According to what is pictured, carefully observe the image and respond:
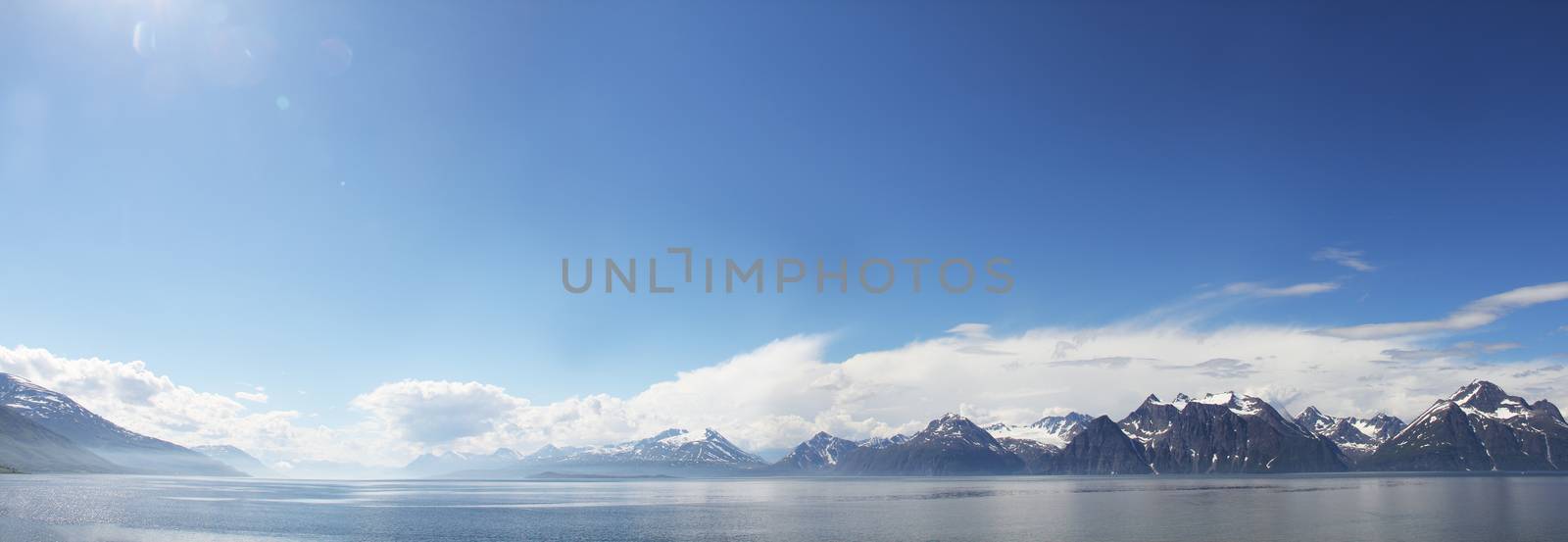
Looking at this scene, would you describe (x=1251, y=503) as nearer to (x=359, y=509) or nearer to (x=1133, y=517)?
(x=1133, y=517)

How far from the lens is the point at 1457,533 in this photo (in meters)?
106

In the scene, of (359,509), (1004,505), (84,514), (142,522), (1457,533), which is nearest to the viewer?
(1457,533)

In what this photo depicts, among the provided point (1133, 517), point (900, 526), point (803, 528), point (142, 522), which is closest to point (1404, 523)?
point (1133, 517)

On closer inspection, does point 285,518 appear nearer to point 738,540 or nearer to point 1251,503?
point 738,540

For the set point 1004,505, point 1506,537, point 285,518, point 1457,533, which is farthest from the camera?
point 1004,505

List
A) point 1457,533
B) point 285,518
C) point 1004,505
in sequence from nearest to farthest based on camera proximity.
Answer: point 1457,533 → point 285,518 → point 1004,505

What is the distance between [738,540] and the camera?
107 metres

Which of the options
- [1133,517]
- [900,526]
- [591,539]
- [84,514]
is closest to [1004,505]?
[1133,517]

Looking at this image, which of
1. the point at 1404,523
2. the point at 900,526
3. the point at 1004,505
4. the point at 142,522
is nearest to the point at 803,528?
the point at 900,526

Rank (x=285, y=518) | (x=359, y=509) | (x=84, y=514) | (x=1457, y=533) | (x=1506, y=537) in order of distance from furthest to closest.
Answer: (x=359, y=509), (x=285, y=518), (x=84, y=514), (x=1457, y=533), (x=1506, y=537)

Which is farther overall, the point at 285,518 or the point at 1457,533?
the point at 285,518

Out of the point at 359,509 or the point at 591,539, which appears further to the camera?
the point at 359,509

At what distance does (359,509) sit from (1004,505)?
484 ft

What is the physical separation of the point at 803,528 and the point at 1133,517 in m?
63.3
